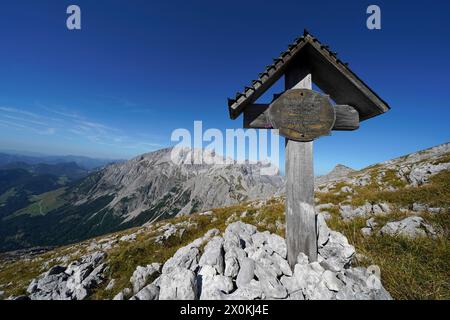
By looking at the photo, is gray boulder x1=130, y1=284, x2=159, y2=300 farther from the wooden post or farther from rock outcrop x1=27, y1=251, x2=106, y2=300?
rock outcrop x1=27, y1=251, x2=106, y2=300

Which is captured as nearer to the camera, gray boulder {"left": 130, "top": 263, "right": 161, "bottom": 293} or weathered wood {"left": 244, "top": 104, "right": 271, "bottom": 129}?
weathered wood {"left": 244, "top": 104, "right": 271, "bottom": 129}

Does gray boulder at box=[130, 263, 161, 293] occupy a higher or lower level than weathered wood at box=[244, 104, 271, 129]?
lower

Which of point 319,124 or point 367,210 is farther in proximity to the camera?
point 367,210

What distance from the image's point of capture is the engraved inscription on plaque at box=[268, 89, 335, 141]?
5.07m

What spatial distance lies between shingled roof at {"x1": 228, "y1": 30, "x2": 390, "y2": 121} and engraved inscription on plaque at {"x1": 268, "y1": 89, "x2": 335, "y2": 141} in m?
0.69

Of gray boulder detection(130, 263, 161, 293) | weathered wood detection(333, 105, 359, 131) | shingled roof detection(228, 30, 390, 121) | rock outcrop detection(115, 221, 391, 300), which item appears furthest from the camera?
gray boulder detection(130, 263, 161, 293)

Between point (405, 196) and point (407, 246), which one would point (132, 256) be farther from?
point (405, 196)

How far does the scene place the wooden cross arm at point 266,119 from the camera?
5.12 meters

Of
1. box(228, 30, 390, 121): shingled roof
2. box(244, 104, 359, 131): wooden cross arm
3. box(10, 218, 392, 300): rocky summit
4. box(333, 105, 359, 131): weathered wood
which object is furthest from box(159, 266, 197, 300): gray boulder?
box(333, 105, 359, 131): weathered wood

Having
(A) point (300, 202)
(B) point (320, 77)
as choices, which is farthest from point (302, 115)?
(A) point (300, 202)
